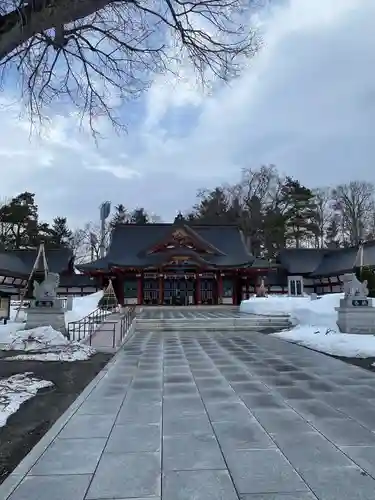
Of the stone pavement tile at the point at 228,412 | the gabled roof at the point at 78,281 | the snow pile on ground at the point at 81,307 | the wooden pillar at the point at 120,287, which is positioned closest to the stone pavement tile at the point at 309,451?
the stone pavement tile at the point at 228,412

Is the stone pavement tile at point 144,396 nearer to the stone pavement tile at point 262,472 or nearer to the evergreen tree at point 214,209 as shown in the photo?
the stone pavement tile at point 262,472

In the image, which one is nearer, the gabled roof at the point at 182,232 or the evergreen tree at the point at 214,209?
the gabled roof at the point at 182,232

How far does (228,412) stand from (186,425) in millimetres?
684

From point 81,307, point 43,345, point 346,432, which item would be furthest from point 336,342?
point 81,307

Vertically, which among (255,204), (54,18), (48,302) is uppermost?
(255,204)

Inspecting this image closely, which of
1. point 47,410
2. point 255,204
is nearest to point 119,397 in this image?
point 47,410

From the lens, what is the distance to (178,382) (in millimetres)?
6801

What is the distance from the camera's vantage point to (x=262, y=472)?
318 centimetres

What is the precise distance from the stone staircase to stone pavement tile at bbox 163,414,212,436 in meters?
12.6

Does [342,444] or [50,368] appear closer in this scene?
[342,444]

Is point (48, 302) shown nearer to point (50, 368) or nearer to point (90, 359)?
point (90, 359)

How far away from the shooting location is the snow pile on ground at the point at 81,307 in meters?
15.5

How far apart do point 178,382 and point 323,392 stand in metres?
2.20

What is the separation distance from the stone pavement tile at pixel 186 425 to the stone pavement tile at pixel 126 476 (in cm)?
68
